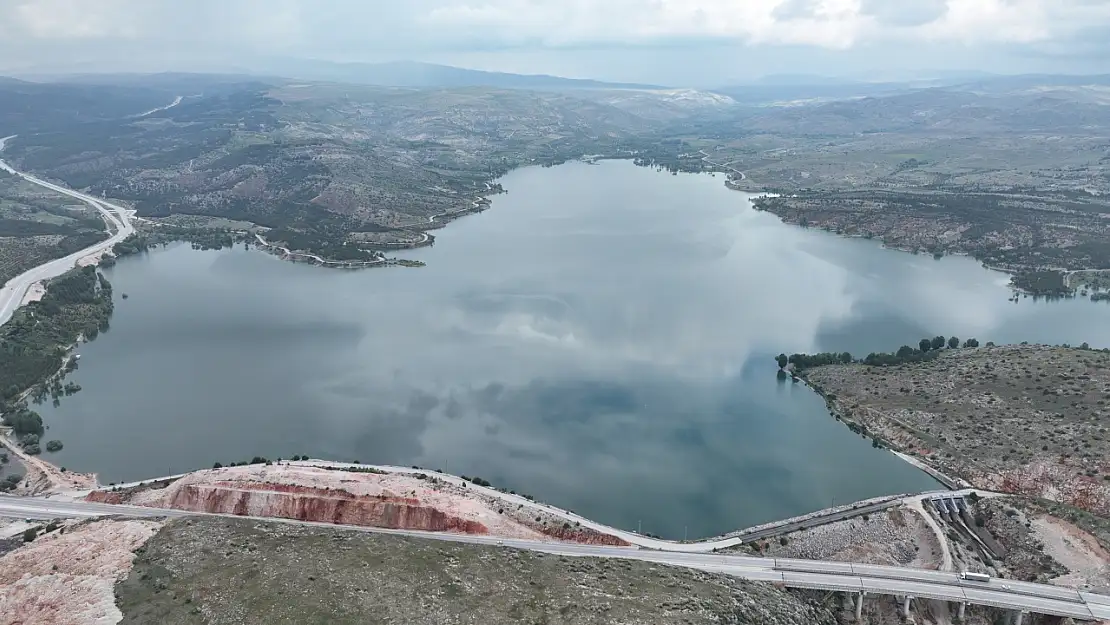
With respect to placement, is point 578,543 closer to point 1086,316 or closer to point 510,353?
point 510,353

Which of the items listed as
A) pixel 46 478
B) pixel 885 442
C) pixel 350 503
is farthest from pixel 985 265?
pixel 46 478

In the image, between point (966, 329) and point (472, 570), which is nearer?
point (472, 570)

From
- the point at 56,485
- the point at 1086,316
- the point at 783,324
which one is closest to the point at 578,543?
the point at 56,485

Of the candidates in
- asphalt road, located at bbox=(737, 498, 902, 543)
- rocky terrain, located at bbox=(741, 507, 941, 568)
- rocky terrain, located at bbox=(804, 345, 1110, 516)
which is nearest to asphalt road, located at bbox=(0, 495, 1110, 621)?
rocky terrain, located at bbox=(741, 507, 941, 568)

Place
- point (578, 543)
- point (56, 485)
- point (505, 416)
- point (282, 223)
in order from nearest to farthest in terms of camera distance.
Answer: point (578, 543) → point (56, 485) → point (505, 416) → point (282, 223)

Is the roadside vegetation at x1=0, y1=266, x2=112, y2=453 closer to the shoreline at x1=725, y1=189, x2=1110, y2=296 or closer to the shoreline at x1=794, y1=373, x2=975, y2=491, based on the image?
the shoreline at x1=794, y1=373, x2=975, y2=491
